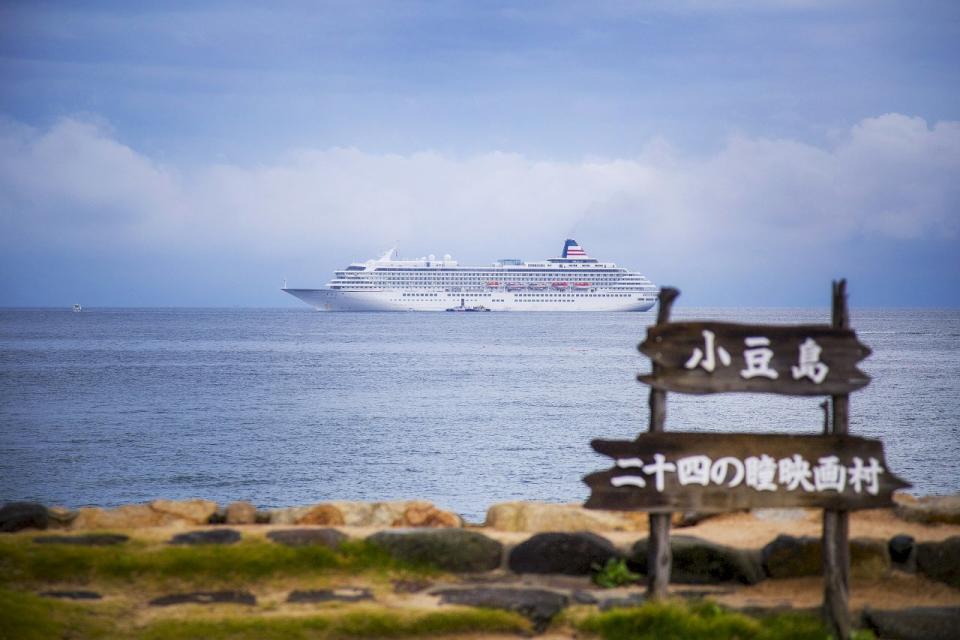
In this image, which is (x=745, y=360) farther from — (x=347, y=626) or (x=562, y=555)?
(x=347, y=626)

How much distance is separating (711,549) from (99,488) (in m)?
12.3

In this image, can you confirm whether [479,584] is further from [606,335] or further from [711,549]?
[606,335]

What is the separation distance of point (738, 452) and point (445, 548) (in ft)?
6.00

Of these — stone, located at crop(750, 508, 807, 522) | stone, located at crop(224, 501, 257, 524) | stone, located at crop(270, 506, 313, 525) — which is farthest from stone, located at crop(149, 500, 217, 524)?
stone, located at crop(750, 508, 807, 522)

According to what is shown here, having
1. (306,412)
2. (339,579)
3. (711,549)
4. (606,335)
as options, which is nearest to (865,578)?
(711,549)

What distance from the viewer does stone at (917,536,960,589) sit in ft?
18.4

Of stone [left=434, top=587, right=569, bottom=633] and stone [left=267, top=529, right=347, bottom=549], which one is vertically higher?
stone [left=267, top=529, right=347, bottom=549]

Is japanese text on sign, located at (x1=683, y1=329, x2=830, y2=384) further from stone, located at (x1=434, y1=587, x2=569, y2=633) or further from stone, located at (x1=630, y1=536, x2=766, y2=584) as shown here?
stone, located at (x1=434, y1=587, x2=569, y2=633)

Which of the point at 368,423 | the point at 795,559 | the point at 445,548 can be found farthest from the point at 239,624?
the point at 368,423

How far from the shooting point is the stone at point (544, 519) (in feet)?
20.8

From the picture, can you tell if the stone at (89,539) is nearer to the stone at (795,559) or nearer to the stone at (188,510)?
the stone at (188,510)

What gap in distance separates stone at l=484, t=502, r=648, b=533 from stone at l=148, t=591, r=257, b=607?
1829 mm

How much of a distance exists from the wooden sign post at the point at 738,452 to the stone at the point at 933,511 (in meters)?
1.69

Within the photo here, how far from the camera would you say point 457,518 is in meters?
6.73
